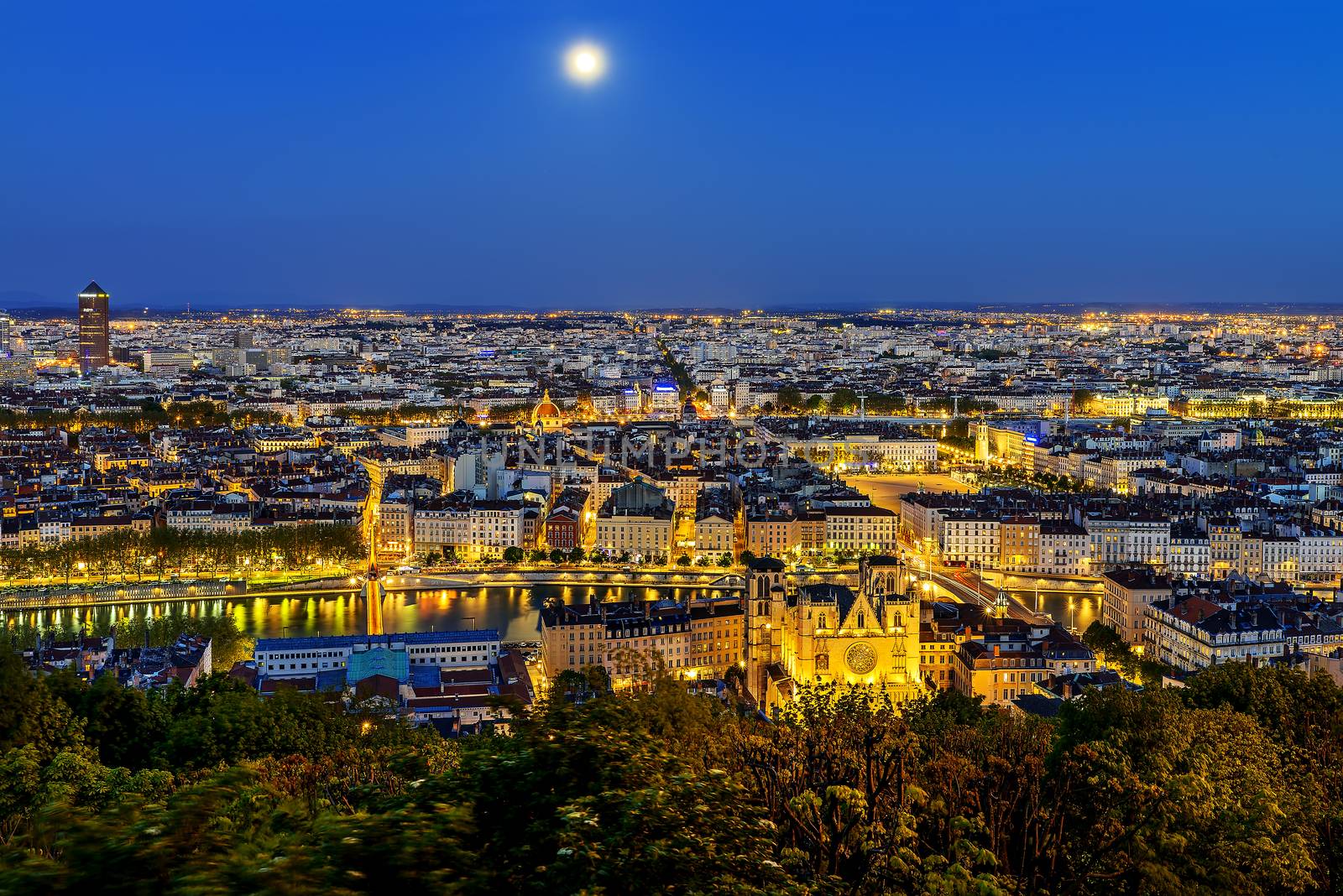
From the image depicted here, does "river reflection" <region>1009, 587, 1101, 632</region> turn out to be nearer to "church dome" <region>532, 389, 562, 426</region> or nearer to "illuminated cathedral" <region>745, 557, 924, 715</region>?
"illuminated cathedral" <region>745, 557, 924, 715</region>

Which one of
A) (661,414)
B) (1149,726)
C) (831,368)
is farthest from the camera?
(831,368)

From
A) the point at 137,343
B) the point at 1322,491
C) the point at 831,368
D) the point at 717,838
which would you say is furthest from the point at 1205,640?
the point at 137,343

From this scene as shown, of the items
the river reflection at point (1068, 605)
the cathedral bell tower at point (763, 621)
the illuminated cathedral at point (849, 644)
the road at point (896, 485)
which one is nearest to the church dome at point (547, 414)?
the road at point (896, 485)

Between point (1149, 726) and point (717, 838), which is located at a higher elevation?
point (717, 838)

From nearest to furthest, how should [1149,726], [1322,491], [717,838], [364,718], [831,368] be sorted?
[717,838]
[1149,726]
[364,718]
[1322,491]
[831,368]

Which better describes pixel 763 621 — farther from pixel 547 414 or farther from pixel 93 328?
pixel 93 328

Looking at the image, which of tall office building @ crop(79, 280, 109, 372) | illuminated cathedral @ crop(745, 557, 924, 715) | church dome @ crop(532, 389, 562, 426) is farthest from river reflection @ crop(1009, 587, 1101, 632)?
tall office building @ crop(79, 280, 109, 372)

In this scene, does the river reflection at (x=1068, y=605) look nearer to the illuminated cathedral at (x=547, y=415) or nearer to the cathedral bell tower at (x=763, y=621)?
the cathedral bell tower at (x=763, y=621)

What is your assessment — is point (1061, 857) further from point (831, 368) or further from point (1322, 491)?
point (831, 368)
